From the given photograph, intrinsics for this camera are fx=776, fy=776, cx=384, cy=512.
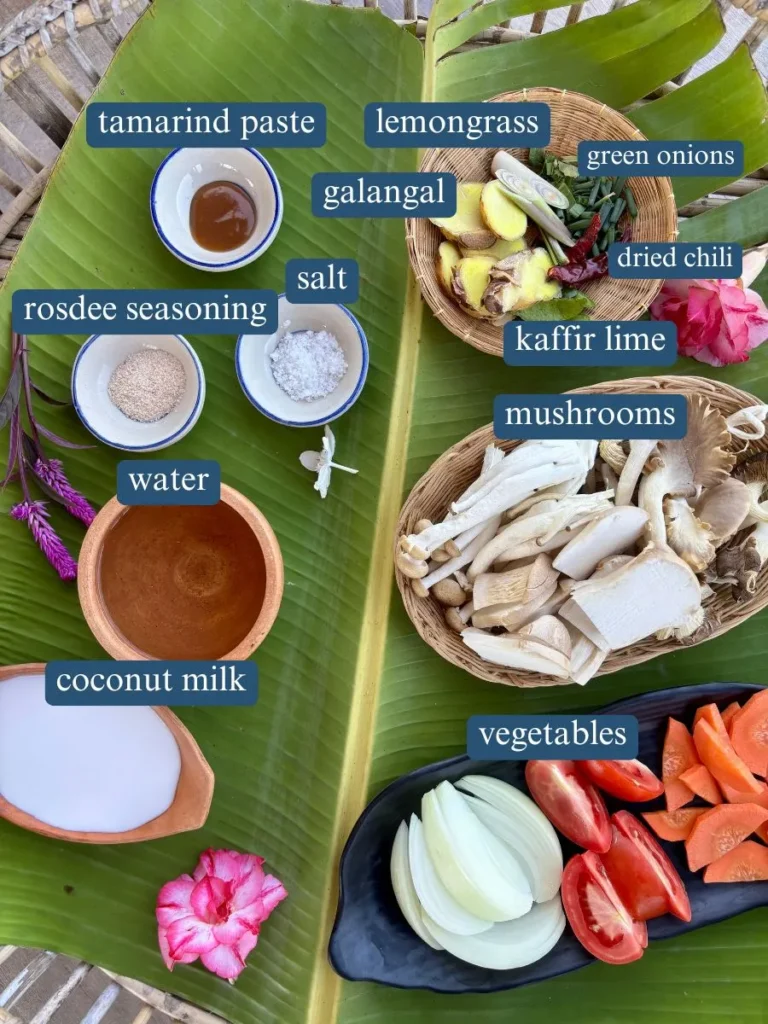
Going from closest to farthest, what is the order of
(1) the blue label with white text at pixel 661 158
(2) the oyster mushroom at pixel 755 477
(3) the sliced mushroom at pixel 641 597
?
(3) the sliced mushroom at pixel 641 597 < (2) the oyster mushroom at pixel 755 477 < (1) the blue label with white text at pixel 661 158

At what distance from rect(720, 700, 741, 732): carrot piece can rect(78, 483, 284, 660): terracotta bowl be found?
859 millimetres

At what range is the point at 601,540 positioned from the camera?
1375 millimetres

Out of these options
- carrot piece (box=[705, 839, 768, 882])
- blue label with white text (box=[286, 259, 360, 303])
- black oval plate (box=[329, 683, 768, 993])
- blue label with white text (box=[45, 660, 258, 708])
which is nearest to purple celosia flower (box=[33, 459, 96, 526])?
blue label with white text (box=[45, 660, 258, 708])

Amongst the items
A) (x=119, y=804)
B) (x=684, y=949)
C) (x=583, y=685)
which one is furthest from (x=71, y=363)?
(x=684, y=949)

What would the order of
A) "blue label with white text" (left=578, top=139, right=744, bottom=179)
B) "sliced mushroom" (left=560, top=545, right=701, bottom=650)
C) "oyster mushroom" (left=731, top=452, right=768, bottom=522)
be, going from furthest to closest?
"blue label with white text" (left=578, top=139, right=744, bottom=179), "oyster mushroom" (left=731, top=452, right=768, bottom=522), "sliced mushroom" (left=560, top=545, right=701, bottom=650)

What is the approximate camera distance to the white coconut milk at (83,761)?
143cm

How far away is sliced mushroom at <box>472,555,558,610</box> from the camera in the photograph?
4.52 feet

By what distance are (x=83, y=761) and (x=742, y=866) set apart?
1.23 metres

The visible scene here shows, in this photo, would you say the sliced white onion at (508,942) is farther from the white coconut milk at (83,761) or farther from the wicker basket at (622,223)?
the wicker basket at (622,223)

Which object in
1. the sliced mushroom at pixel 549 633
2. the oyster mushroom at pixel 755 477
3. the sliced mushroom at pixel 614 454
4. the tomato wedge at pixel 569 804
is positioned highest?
the sliced mushroom at pixel 614 454

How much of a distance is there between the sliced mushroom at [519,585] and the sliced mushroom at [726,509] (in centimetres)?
29

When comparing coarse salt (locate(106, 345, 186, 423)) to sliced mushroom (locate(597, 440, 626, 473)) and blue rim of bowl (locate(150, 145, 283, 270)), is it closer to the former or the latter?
blue rim of bowl (locate(150, 145, 283, 270))

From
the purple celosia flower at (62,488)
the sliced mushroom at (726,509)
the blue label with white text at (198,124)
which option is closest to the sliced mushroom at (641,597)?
the sliced mushroom at (726,509)

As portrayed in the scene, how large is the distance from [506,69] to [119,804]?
5.36 ft
